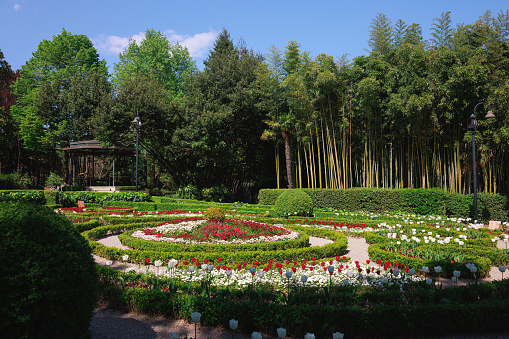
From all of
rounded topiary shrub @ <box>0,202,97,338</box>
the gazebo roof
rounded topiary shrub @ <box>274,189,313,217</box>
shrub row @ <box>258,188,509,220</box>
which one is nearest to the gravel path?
rounded topiary shrub @ <box>0,202,97,338</box>

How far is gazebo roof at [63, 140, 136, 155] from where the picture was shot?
22353mm

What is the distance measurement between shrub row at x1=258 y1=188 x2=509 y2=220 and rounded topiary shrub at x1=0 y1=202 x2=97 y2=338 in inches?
563

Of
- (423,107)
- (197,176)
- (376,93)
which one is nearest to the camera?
(423,107)

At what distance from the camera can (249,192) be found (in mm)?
25562

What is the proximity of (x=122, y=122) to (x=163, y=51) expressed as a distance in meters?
17.0

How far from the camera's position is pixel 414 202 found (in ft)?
47.3

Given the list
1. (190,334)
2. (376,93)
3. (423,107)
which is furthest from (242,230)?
(376,93)

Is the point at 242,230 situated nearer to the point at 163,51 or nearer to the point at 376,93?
the point at 376,93

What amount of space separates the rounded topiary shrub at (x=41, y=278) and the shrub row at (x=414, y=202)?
14308 mm

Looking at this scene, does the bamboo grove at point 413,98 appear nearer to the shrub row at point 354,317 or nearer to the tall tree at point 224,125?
the tall tree at point 224,125

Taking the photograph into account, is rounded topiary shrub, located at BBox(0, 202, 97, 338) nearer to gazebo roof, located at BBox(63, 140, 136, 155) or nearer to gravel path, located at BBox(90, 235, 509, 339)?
gravel path, located at BBox(90, 235, 509, 339)

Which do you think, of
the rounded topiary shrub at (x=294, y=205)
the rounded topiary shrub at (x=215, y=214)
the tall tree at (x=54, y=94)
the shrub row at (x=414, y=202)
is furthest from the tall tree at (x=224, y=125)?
the rounded topiary shrub at (x=215, y=214)

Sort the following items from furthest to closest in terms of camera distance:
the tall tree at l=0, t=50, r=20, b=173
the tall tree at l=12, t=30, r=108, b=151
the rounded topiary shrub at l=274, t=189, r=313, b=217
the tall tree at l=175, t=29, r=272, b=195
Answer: the tall tree at l=0, t=50, r=20, b=173, the tall tree at l=12, t=30, r=108, b=151, the tall tree at l=175, t=29, r=272, b=195, the rounded topiary shrub at l=274, t=189, r=313, b=217

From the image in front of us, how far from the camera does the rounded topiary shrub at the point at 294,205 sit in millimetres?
12156
